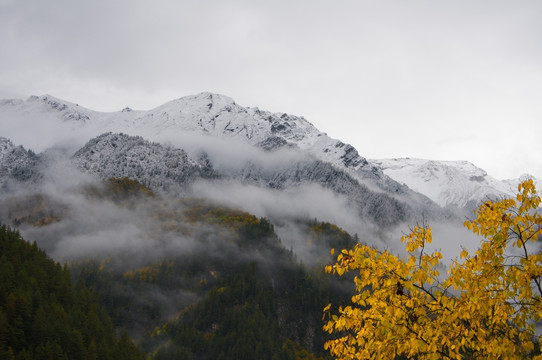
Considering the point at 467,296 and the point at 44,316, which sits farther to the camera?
the point at 44,316

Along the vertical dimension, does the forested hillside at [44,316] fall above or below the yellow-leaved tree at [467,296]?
below

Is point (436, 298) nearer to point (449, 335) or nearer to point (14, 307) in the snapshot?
point (449, 335)

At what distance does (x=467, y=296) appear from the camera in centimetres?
709

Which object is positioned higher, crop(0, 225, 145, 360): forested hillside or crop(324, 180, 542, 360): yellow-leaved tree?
crop(324, 180, 542, 360): yellow-leaved tree

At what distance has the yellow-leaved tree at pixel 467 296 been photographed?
6.80m

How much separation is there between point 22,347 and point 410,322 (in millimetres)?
73631

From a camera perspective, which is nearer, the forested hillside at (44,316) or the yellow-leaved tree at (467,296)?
the yellow-leaved tree at (467,296)

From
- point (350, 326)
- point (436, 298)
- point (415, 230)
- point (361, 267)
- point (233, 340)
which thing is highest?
point (415, 230)

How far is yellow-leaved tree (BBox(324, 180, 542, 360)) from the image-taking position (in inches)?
268

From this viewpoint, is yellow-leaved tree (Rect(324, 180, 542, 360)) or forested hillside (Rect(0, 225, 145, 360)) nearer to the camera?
yellow-leaved tree (Rect(324, 180, 542, 360))

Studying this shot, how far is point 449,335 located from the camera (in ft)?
23.3

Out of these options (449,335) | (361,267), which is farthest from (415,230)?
(449,335)

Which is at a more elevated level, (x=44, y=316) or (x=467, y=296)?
(x=467, y=296)

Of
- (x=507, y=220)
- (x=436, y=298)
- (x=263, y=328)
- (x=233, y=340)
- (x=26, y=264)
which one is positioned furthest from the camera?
(x=263, y=328)
